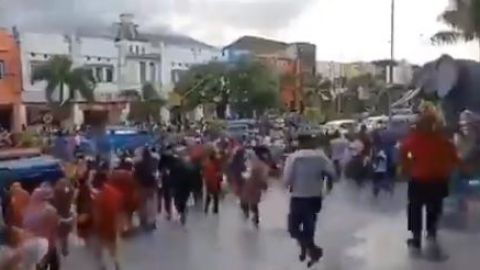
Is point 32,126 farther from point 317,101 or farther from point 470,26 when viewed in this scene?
point 470,26

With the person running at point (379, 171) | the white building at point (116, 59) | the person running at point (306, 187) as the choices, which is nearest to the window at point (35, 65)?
the white building at point (116, 59)

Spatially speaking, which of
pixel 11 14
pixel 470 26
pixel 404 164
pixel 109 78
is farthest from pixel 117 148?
pixel 470 26

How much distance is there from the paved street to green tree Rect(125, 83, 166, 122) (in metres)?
0.71

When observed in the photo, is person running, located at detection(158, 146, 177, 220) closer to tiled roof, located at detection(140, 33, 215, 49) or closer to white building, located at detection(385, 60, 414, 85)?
tiled roof, located at detection(140, 33, 215, 49)

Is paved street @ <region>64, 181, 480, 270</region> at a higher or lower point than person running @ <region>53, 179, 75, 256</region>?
lower

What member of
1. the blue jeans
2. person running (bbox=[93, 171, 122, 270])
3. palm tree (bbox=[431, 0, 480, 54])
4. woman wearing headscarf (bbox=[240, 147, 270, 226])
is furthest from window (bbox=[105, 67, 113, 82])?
palm tree (bbox=[431, 0, 480, 54])

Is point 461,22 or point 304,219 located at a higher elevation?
point 461,22

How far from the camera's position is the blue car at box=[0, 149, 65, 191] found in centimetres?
429

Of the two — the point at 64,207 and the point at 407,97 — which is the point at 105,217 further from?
the point at 407,97

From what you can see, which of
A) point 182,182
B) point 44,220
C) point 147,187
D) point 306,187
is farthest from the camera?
point 182,182

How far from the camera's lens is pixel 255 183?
5070 mm


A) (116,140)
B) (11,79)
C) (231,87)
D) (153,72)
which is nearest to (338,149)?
(231,87)

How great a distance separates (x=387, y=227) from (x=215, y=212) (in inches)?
42.5

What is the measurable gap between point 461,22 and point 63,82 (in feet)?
6.63
